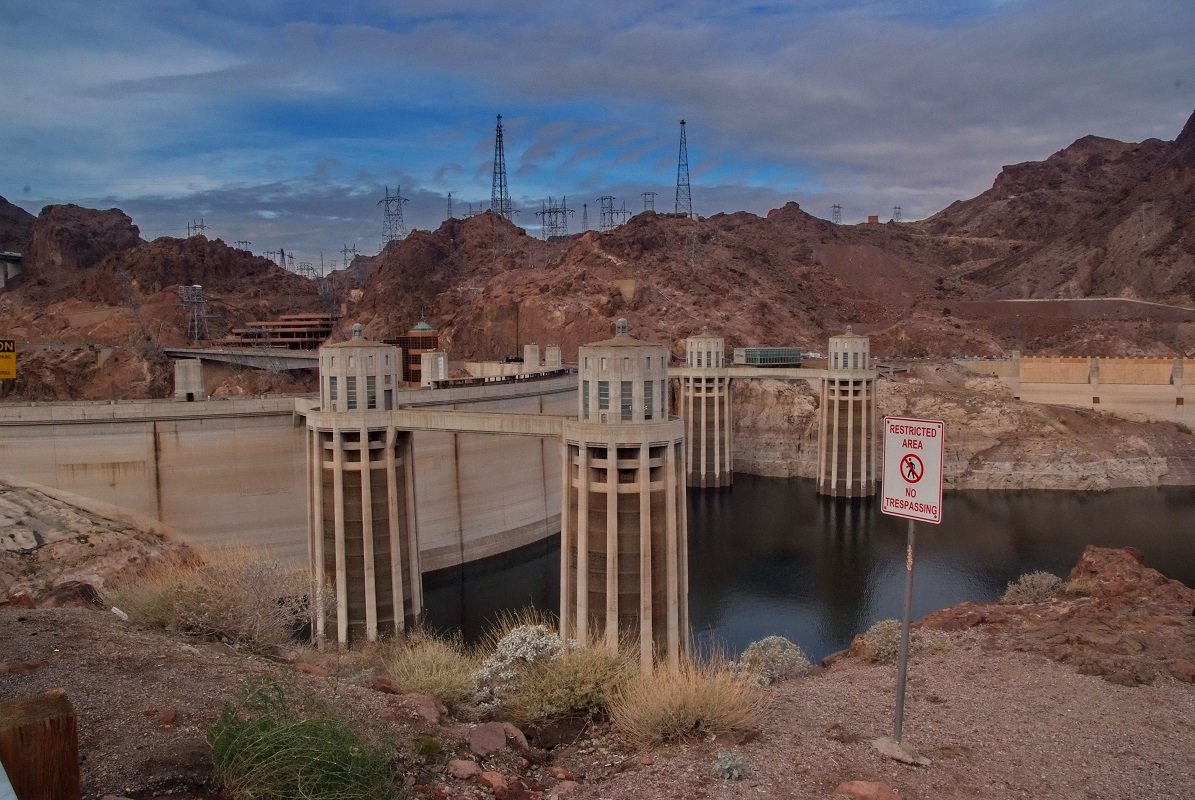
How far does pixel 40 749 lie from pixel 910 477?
9277mm

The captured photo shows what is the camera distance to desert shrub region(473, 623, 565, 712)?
45.1 feet

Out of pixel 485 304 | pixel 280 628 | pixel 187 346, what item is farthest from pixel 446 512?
pixel 187 346

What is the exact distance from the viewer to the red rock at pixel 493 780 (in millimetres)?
9320

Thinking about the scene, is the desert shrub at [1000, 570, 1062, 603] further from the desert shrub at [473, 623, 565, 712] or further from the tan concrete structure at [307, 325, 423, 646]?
the tan concrete structure at [307, 325, 423, 646]

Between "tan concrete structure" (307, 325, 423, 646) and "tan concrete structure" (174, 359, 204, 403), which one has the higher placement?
"tan concrete structure" (174, 359, 204, 403)

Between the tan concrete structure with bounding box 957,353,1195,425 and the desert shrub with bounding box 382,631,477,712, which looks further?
the tan concrete structure with bounding box 957,353,1195,425

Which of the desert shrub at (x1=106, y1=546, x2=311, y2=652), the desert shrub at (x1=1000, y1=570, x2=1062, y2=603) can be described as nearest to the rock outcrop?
the desert shrub at (x1=1000, y1=570, x2=1062, y2=603)

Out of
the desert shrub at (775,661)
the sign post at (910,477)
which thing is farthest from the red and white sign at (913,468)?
the desert shrub at (775,661)

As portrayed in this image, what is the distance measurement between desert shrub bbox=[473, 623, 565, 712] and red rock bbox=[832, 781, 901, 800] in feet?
18.5

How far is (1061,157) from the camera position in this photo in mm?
174250

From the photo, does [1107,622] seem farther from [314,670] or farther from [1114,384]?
[1114,384]

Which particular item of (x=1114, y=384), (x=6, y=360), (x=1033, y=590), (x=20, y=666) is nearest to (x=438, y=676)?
(x=20, y=666)

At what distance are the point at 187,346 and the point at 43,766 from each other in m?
109

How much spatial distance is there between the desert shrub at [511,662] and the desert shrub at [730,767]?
4.41 meters
